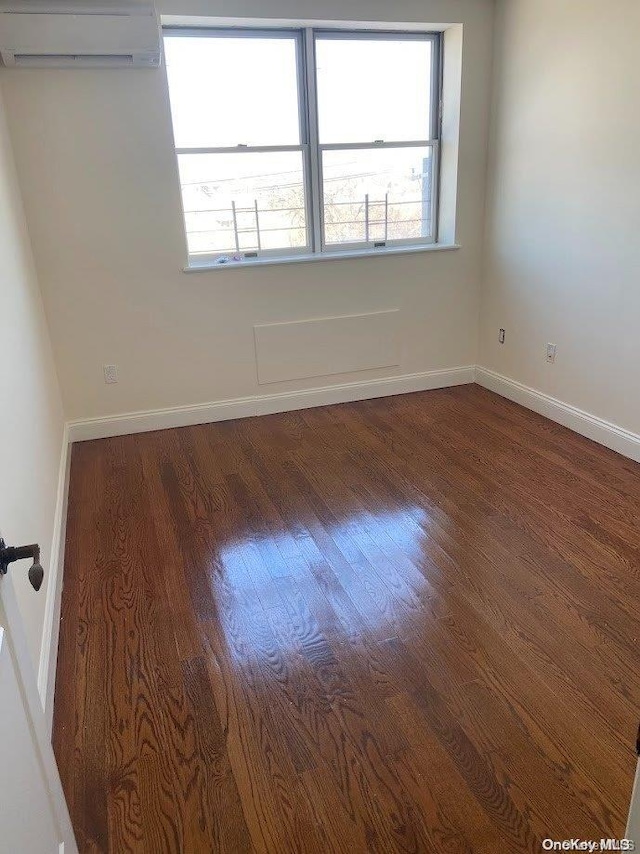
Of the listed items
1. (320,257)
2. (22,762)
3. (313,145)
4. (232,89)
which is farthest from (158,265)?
(22,762)

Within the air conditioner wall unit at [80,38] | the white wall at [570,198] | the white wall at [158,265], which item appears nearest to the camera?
the air conditioner wall unit at [80,38]

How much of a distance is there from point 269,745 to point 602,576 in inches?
55.5

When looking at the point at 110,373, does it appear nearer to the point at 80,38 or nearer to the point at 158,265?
Answer: the point at 158,265

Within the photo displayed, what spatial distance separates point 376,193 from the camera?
4.01 meters

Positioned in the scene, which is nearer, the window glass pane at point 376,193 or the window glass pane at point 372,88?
the window glass pane at point 372,88

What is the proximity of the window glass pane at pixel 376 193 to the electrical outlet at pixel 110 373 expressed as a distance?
164cm

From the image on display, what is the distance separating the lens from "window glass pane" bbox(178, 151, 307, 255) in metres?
3.62

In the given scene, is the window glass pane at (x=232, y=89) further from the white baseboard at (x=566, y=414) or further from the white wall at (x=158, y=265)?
the white baseboard at (x=566, y=414)

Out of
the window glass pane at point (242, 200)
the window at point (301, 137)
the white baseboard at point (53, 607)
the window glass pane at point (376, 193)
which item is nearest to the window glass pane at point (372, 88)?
the window at point (301, 137)

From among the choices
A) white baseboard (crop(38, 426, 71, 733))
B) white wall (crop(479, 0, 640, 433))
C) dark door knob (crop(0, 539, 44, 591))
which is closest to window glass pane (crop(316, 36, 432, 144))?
white wall (crop(479, 0, 640, 433))

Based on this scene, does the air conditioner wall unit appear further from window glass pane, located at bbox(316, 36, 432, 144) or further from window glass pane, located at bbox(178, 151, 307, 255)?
window glass pane, located at bbox(316, 36, 432, 144)

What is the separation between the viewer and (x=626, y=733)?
1588 millimetres

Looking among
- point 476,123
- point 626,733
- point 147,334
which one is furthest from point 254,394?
point 626,733

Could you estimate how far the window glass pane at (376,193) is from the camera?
3891 mm
